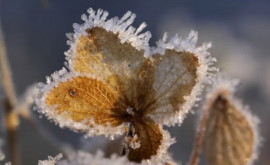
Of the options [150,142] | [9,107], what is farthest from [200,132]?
[9,107]

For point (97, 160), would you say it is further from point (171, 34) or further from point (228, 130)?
point (171, 34)

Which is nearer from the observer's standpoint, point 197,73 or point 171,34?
point 197,73

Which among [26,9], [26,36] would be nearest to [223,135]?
[26,36]

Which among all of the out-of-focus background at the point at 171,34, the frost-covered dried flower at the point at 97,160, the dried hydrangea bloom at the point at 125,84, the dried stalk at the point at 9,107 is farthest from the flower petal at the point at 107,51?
the out-of-focus background at the point at 171,34

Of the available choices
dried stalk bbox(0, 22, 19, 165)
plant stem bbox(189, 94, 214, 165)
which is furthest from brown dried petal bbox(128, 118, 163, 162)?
dried stalk bbox(0, 22, 19, 165)

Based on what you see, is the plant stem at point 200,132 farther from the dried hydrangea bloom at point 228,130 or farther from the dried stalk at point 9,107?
the dried stalk at point 9,107

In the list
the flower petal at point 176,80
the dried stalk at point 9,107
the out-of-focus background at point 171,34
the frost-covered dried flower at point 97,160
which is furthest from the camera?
the out-of-focus background at point 171,34

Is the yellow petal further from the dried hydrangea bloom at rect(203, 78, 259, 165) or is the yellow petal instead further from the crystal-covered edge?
the dried hydrangea bloom at rect(203, 78, 259, 165)
